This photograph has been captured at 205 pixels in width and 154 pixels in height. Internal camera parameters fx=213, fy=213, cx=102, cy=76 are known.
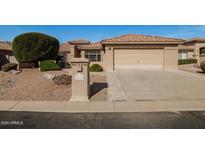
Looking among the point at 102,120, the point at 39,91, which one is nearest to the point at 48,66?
the point at 39,91

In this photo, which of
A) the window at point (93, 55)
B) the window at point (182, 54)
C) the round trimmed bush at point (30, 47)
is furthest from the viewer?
the window at point (182, 54)

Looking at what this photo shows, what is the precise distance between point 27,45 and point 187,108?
1754 cm

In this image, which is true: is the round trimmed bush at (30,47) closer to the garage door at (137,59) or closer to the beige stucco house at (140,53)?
the beige stucco house at (140,53)

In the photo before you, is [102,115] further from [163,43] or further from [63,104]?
[163,43]

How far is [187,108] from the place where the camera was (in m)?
8.02

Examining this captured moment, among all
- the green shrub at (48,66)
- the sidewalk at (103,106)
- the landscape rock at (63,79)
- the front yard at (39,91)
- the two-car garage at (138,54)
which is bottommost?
the sidewalk at (103,106)

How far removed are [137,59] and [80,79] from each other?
44.2 feet

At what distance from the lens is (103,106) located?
8.54 metres

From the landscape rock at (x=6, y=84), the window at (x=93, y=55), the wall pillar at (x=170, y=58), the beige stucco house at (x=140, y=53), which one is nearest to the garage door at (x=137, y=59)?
the beige stucco house at (x=140, y=53)

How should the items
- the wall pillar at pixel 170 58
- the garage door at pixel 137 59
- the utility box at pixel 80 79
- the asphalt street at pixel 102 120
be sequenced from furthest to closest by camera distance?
1. the wall pillar at pixel 170 58
2. the garage door at pixel 137 59
3. the utility box at pixel 80 79
4. the asphalt street at pixel 102 120

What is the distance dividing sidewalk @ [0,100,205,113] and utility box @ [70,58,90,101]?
0.64 meters

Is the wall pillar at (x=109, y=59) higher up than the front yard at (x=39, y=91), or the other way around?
the wall pillar at (x=109, y=59)

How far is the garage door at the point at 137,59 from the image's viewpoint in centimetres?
2228

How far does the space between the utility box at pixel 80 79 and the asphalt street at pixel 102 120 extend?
241cm
